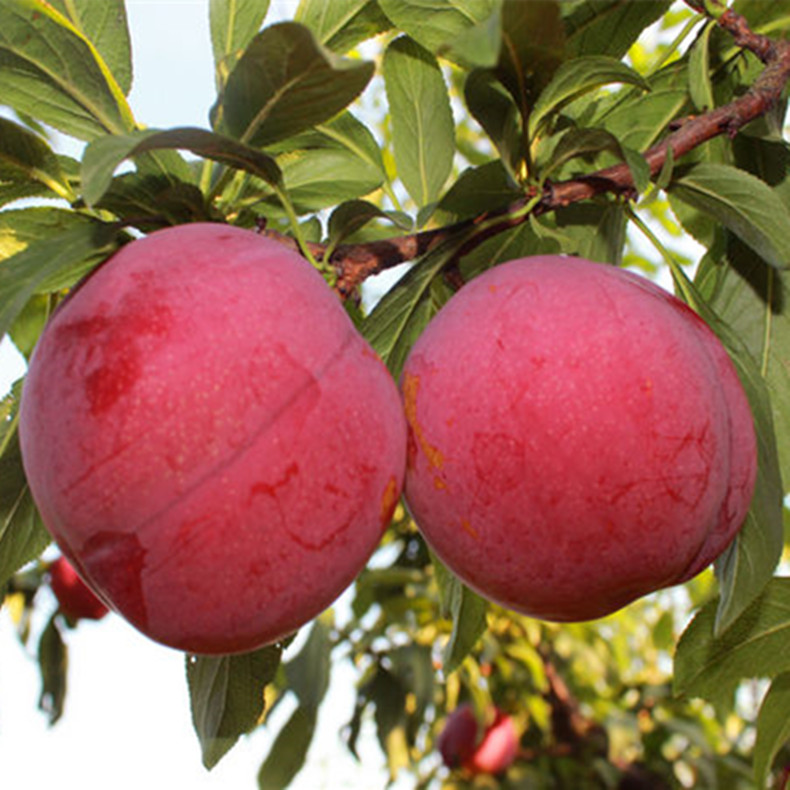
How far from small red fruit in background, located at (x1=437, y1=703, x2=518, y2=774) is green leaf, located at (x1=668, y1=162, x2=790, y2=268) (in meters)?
3.01

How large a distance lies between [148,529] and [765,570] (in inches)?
25.8

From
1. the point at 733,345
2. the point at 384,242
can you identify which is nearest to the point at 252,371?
the point at 384,242

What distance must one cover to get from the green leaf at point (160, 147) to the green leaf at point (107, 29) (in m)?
0.22

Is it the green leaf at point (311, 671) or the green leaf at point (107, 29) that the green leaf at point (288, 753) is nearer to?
the green leaf at point (311, 671)

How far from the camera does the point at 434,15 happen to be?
3.62 ft

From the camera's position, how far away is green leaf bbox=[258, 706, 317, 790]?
2.48 meters

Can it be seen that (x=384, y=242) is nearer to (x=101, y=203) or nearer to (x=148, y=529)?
(x=101, y=203)

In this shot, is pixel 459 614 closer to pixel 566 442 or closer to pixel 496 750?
pixel 566 442

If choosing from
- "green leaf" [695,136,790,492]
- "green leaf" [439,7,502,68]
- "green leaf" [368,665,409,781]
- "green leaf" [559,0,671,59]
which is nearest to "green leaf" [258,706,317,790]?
"green leaf" [368,665,409,781]

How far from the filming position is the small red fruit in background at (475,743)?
150 inches

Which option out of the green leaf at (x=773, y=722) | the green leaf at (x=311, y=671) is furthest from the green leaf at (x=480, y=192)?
the green leaf at (x=311, y=671)

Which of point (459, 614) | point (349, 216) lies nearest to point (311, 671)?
point (459, 614)

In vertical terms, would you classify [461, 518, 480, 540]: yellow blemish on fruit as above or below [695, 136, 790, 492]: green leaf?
above

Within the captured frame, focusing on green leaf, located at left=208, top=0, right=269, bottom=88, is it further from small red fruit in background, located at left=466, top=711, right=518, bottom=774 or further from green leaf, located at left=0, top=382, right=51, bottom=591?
small red fruit in background, located at left=466, top=711, right=518, bottom=774
